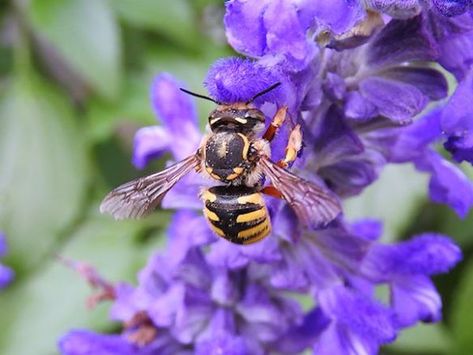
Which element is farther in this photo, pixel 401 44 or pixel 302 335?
pixel 302 335

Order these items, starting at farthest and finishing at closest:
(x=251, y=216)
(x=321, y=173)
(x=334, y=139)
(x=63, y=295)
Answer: (x=63, y=295) → (x=321, y=173) → (x=334, y=139) → (x=251, y=216)

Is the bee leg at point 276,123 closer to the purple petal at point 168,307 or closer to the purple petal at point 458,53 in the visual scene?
the purple petal at point 458,53

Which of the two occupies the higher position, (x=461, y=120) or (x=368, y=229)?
(x=461, y=120)

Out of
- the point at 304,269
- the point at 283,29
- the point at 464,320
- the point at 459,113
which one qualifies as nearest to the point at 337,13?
the point at 283,29

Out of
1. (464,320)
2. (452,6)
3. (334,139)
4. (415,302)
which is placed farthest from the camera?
(464,320)

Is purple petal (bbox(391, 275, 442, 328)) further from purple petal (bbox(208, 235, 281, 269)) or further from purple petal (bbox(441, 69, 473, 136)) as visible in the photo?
purple petal (bbox(441, 69, 473, 136))

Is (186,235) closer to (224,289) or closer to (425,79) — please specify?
(224,289)
